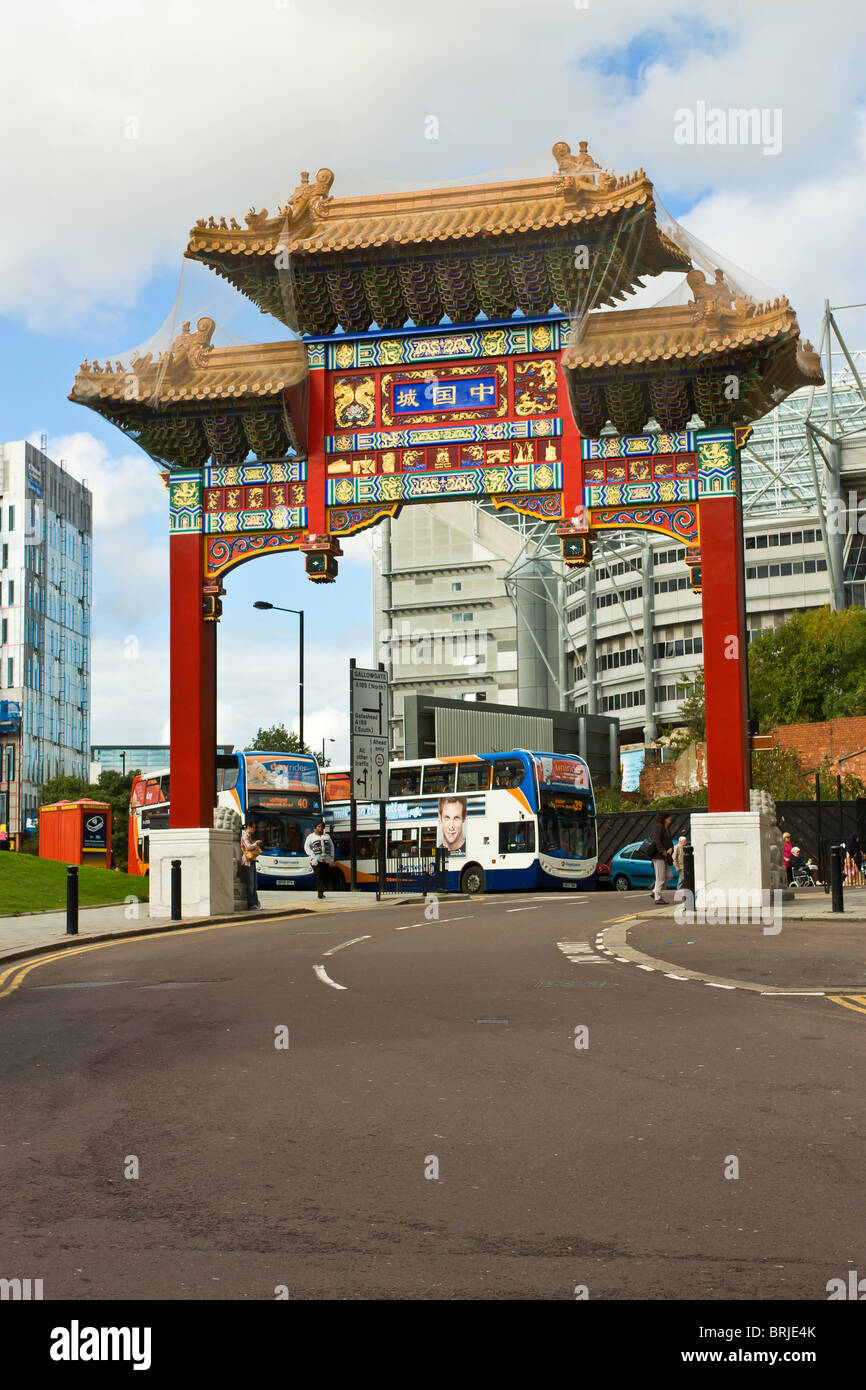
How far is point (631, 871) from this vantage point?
47.2m

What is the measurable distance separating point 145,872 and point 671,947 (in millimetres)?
32350

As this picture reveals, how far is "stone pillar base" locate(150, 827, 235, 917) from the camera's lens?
2753 centimetres

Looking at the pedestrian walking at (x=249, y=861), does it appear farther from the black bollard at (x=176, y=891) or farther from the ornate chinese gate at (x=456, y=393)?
the black bollard at (x=176, y=891)

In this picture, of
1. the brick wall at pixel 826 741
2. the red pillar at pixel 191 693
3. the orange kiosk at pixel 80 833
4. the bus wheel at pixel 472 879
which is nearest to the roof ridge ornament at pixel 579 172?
the red pillar at pixel 191 693

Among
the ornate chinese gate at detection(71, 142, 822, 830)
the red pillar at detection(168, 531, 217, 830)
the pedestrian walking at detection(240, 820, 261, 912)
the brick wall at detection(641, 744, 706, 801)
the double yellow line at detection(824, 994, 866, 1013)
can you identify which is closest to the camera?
the double yellow line at detection(824, 994, 866, 1013)

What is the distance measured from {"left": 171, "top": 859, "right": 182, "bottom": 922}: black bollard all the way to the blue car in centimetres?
2237

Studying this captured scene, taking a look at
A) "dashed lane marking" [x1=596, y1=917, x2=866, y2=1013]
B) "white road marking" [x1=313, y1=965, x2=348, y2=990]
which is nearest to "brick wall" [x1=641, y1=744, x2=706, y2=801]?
"dashed lane marking" [x1=596, y1=917, x2=866, y2=1013]

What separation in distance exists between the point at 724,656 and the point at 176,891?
1073cm

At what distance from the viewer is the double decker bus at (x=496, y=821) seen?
40312 millimetres

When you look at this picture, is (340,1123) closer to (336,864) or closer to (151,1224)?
(151,1224)

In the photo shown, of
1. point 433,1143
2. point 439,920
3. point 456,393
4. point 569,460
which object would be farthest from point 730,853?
point 433,1143

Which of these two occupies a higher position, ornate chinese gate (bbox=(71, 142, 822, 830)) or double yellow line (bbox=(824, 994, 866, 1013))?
ornate chinese gate (bbox=(71, 142, 822, 830))

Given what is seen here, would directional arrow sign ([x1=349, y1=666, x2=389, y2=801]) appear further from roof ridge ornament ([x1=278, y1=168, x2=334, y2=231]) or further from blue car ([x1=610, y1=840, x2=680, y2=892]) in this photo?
blue car ([x1=610, y1=840, x2=680, y2=892])

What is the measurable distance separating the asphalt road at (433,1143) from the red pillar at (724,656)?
1215cm
